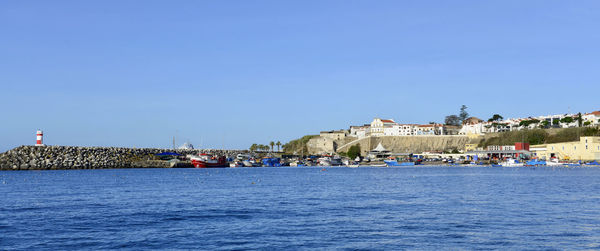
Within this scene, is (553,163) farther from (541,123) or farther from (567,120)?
(541,123)

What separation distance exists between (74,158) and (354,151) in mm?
97029

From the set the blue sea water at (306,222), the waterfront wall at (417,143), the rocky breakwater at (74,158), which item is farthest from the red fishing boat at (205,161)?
the blue sea water at (306,222)

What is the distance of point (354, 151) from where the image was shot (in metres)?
184

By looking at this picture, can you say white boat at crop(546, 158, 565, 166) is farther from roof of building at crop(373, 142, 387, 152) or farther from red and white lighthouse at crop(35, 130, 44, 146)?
red and white lighthouse at crop(35, 130, 44, 146)

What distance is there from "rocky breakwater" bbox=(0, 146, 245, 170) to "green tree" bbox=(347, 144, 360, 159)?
233 ft

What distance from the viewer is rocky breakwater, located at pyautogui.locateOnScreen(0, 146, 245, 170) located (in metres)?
103

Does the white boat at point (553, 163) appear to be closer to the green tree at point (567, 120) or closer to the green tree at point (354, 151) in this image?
the green tree at point (567, 120)

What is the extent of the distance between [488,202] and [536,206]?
3246 mm

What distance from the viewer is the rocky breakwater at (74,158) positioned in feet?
338

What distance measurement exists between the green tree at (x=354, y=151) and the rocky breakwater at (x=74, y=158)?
71.1 metres

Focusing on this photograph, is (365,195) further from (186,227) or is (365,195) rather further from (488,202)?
(186,227)

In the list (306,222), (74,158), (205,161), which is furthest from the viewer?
(205,161)

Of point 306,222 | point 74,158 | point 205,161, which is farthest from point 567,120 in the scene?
point 306,222

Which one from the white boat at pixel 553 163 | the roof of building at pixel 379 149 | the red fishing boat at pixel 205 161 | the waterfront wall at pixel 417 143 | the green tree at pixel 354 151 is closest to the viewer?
the white boat at pixel 553 163
